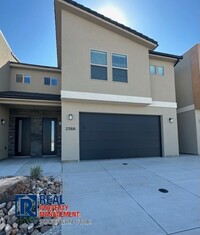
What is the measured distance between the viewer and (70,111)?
316 inches

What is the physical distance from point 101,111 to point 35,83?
5104 mm

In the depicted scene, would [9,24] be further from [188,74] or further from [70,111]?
[188,74]

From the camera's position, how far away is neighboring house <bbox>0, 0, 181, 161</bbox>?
7.95 m

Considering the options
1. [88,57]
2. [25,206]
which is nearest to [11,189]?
[25,206]

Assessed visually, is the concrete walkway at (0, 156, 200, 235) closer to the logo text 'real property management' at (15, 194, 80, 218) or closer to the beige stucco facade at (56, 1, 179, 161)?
the logo text 'real property management' at (15, 194, 80, 218)

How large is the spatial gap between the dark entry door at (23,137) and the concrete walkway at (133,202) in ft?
14.8

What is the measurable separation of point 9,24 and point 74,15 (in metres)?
4.00

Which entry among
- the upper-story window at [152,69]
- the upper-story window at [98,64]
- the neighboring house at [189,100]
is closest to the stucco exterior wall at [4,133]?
the upper-story window at [98,64]

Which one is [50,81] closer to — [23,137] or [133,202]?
[23,137]

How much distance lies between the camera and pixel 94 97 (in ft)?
26.3

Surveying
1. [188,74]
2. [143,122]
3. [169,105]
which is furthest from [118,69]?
[188,74]

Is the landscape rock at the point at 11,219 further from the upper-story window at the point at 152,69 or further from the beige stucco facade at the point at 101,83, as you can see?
the upper-story window at the point at 152,69

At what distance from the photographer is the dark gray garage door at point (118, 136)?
8352 millimetres

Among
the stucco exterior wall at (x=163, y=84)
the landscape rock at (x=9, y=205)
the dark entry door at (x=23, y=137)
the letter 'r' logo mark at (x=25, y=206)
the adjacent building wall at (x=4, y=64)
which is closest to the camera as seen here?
the letter 'r' logo mark at (x=25, y=206)
